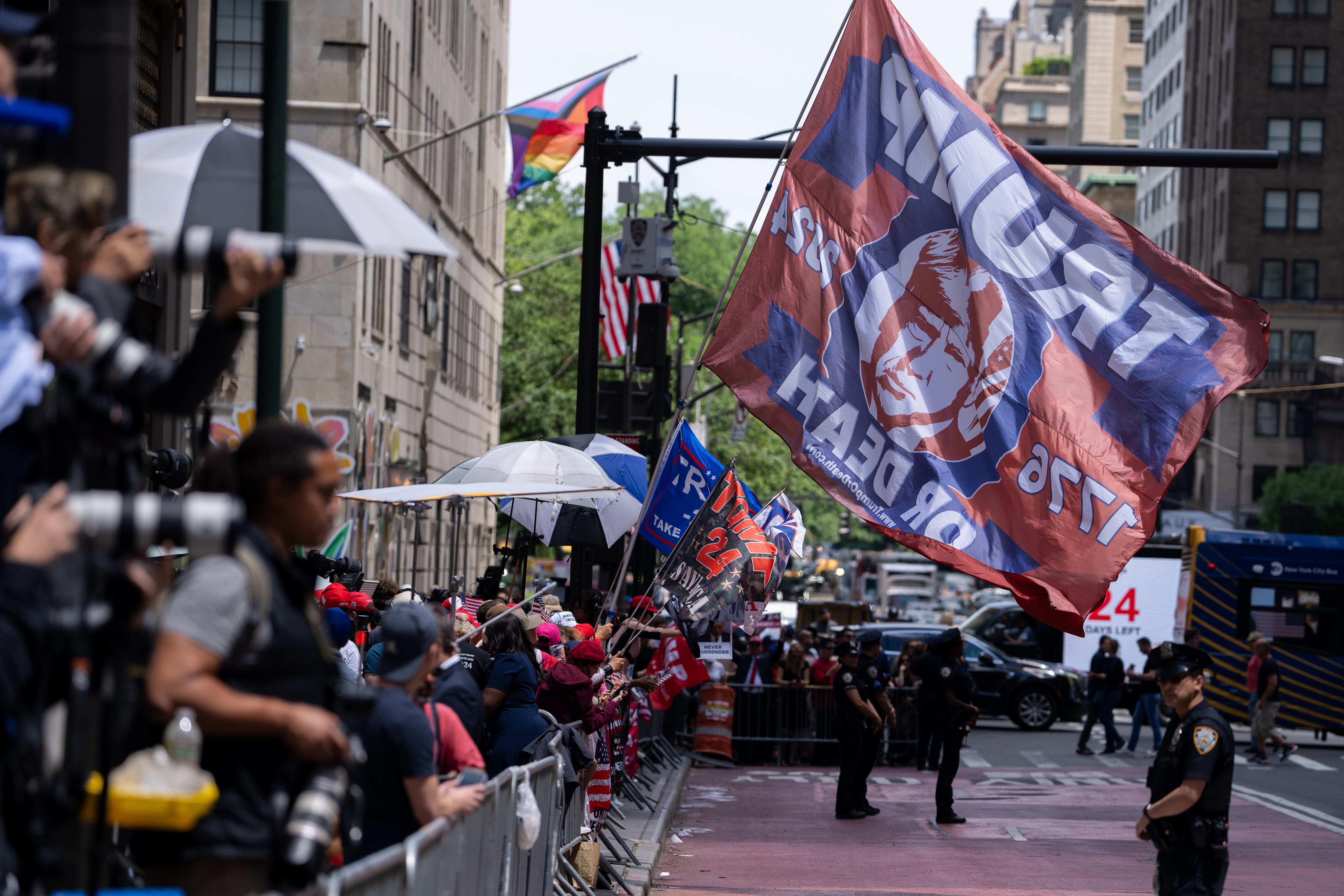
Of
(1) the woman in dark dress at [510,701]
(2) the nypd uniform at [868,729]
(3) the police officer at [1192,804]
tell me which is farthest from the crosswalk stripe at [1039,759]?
(3) the police officer at [1192,804]

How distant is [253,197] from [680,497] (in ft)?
31.1

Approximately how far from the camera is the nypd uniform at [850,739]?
17.8 meters

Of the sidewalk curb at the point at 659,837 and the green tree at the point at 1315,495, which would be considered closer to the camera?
the sidewalk curb at the point at 659,837

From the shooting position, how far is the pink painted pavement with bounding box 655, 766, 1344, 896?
1302 cm

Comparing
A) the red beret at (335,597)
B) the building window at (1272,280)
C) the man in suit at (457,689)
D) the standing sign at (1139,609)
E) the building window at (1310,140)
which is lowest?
the standing sign at (1139,609)

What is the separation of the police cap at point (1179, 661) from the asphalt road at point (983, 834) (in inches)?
172

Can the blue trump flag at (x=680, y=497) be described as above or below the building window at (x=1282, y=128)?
below

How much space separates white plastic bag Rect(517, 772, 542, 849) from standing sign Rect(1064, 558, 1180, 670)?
29.2m

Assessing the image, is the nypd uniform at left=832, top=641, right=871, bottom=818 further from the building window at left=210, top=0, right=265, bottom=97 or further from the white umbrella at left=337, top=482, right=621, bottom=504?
the building window at left=210, top=0, right=265, bottom=97

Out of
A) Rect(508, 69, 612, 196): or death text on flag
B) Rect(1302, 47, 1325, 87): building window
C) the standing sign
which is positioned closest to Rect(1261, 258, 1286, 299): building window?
Rect(1302, 47, 1325, 87): building window

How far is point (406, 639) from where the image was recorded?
5875mm

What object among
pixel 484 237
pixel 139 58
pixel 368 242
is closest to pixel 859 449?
pixel 368 242

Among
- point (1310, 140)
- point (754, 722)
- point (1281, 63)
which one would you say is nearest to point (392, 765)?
point (754, 722)

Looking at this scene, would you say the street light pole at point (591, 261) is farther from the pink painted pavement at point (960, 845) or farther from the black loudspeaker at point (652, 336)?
the black loudspeaker at point (652, 336)
